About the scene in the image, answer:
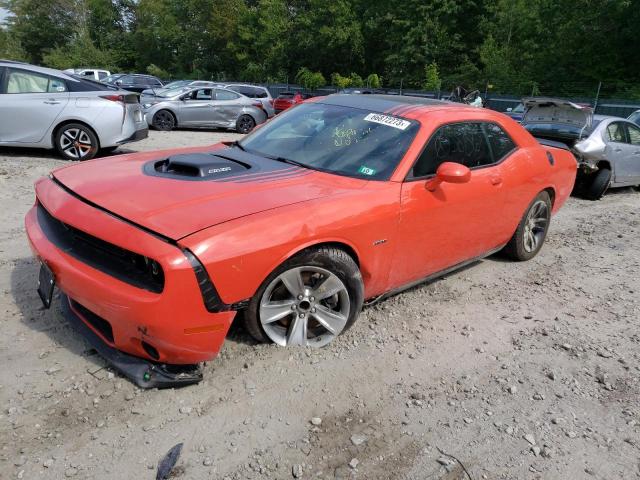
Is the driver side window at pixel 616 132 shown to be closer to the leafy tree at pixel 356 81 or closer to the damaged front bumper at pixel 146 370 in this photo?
the damaged front bumper at pixel 146 370

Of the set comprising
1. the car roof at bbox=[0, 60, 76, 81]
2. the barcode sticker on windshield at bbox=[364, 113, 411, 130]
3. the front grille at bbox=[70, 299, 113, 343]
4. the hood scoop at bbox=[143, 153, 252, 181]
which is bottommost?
the front grille at bbox=[70, 299, 113, 343]

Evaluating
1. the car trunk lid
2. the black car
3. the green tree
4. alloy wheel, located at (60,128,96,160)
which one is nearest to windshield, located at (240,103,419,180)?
alloy wheel, located at (60,128,96,160)

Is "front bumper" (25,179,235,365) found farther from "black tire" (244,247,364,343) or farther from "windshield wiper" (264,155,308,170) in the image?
"windshield wiper" (264,155,308,170)

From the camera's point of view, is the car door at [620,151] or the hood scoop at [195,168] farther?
the car door at [620,151]

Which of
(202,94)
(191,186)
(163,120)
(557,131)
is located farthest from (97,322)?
(202,94)

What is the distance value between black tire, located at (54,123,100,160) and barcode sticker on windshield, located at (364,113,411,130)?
6225 millimetres

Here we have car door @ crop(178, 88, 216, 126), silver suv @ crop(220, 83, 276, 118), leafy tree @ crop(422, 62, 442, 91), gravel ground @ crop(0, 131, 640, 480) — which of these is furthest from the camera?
leafy tree @ crop(422, 62, 442, 91)

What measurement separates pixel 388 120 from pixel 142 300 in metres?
2.23

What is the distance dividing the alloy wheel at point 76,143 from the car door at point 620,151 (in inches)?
339

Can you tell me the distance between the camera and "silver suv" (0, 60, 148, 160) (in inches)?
313

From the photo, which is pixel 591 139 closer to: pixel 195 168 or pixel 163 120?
pixel 195 168

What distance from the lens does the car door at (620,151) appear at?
8344 millimetres

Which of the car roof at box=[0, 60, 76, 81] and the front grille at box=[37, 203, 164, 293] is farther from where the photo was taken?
the car roof at box=[0, 60, 76, 81]

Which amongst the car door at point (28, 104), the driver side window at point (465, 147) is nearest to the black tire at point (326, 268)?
the driver side window at point (465, 147)
